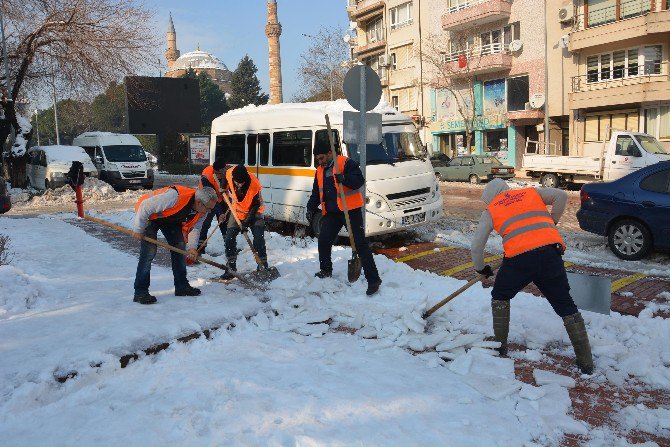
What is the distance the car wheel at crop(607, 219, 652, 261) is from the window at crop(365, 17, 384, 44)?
122ft

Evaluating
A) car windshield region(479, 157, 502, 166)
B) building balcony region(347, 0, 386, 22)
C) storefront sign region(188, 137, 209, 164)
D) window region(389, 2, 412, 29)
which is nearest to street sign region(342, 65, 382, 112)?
car windshield region(479, 157, 502, 166)

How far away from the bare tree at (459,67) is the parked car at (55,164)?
21257mm

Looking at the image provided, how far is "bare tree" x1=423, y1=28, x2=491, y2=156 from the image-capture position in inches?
1309

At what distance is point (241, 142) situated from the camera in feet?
38.2

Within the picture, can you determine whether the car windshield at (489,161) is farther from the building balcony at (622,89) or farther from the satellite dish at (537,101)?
the satellite dish at (537,101)

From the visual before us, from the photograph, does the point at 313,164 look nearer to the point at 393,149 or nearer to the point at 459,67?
the point at 393,149

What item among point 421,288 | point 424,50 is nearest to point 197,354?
point 421,288

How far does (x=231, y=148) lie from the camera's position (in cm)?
1196

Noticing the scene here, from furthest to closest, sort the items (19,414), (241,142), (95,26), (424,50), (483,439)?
(424,50)
(95,26)
(241,142)
(19,414)
(483,439)

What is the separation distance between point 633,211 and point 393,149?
392 cm

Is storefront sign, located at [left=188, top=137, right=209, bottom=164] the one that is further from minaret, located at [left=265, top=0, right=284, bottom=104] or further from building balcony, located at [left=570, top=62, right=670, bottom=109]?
minaret, located at [left=265, top=0, right=284, bottom=104]

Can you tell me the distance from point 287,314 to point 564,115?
2797cm

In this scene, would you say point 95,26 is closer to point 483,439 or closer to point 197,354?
point 197,354

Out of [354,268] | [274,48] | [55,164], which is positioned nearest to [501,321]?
[354,268]
